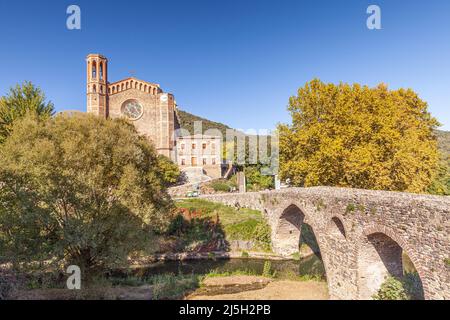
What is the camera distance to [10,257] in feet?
41.0

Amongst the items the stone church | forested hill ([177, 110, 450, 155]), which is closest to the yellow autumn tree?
the stone church

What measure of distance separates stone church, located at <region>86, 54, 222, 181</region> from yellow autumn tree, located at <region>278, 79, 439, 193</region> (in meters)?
31.3

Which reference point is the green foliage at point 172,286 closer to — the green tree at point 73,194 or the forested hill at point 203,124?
the green tree at point 73,194

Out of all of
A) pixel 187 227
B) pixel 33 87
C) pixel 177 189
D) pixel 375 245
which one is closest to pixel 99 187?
pixel 375 245

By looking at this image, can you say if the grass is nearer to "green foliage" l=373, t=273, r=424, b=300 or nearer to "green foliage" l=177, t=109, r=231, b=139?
"green foliage" l=373, t=273, r=424, b=300

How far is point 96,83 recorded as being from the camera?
167ft

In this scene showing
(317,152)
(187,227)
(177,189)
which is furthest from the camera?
(177,189)

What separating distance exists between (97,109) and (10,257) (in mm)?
42971

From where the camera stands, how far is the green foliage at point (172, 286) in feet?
55.9

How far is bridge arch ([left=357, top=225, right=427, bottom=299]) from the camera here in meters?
12.8

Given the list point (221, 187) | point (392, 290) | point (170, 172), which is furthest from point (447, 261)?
point (170, 172)

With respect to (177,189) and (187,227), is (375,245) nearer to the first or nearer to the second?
(187,227)

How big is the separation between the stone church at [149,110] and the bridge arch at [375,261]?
40897mm

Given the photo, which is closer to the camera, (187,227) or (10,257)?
(10,257)
